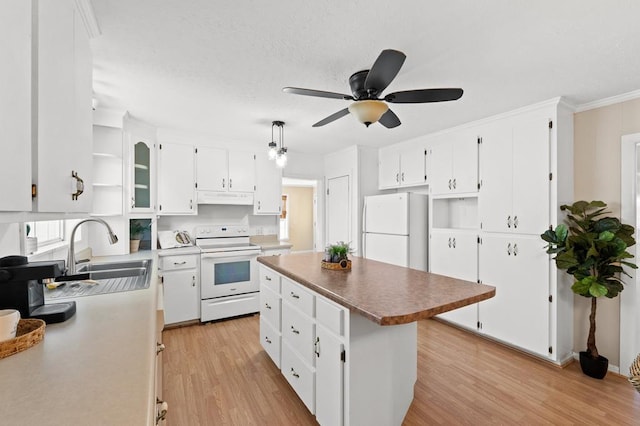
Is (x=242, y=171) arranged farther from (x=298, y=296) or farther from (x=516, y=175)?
(x=516, y=175)

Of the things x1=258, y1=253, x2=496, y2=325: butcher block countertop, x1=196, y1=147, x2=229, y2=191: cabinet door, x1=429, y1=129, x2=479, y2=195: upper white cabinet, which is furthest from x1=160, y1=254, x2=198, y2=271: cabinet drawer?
x1=429, y1=129, x2=479, y2=195: upper white cabinet

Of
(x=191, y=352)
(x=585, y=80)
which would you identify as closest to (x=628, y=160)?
(x=585, y=80)

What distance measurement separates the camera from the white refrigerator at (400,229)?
147 inches

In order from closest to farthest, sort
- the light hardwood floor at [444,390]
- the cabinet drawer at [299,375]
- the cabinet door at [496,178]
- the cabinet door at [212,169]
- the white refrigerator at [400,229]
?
the cabinet drawer at [299,375]
the light hardwood floor at [444,390]
the cabinet door at [496,178]
the white refrigerator at [400,229]
the cabinet door at [212,169]

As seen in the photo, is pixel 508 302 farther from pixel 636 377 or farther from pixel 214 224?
pixel 214 224

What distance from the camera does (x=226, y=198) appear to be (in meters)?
4.04

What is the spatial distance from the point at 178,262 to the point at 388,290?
2.76 meters

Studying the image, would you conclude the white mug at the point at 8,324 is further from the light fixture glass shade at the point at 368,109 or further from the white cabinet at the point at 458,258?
the white cabinet at the point at 458,258

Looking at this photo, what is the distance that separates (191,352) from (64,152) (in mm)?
2459

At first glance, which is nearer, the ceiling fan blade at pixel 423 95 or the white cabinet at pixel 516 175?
the ceiling fan blade at pixel 423 95

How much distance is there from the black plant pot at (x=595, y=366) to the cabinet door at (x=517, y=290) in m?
0.27

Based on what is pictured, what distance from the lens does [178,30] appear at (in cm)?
163

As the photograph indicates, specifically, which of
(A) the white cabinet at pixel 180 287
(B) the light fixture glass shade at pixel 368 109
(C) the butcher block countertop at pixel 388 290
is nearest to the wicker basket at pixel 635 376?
(C) the butcher block countertop at pixel 388 290

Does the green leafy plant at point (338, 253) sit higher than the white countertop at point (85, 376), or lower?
higher
